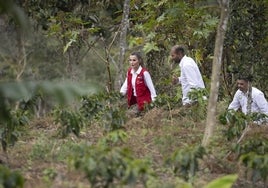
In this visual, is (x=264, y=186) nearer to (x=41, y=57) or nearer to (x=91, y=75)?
(x=41, y=57)

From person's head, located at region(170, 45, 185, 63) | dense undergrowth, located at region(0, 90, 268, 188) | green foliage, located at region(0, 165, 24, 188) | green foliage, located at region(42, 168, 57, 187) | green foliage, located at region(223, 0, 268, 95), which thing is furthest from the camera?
green foliage, located at region(223, 0, 268, 95)

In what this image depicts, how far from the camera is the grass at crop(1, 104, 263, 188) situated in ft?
17.2

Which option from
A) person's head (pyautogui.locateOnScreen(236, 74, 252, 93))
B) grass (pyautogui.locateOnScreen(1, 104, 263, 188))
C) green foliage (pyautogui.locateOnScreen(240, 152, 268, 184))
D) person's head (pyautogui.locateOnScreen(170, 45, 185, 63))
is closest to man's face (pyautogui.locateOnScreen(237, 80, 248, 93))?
person's head (pyautogui.locateOnScreen(236, 74, 252, 93))

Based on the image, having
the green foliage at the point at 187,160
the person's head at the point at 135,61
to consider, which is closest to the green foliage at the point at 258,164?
the green foliage at the point at 187,160

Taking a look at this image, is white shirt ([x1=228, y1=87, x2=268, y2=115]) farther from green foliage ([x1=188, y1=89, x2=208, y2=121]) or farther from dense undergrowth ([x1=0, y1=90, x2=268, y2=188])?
dense undergrowth ([x1=0, y1=90, x2=268, y2=188])

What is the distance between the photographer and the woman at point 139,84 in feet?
29.1

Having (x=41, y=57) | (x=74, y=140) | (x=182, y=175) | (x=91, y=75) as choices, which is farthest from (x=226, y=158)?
(x=91, y=75)

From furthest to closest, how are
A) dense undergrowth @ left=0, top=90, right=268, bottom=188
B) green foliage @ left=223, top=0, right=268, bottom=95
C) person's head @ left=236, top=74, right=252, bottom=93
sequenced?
green foliage @ left=223, top=0, right=268, bottom=95
person's head @ left=236, top=74, right=252, bottom=93
dense undergrowth @ left=0, top=90, right=268, bottom=188

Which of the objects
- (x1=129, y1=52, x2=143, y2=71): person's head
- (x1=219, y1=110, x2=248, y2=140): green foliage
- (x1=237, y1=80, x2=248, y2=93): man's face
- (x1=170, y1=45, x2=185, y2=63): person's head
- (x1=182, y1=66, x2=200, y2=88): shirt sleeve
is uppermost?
(x1=170, y1=45, x2=185, y2=63): person's head

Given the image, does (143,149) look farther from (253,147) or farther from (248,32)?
(248,32)

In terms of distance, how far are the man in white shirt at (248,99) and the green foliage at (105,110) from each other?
1.75 m

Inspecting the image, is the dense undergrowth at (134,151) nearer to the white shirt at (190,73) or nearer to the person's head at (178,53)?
the white shirt at (190,73)

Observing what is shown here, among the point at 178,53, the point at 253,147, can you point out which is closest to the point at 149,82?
the point at 178,53

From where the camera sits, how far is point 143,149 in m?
6.49
